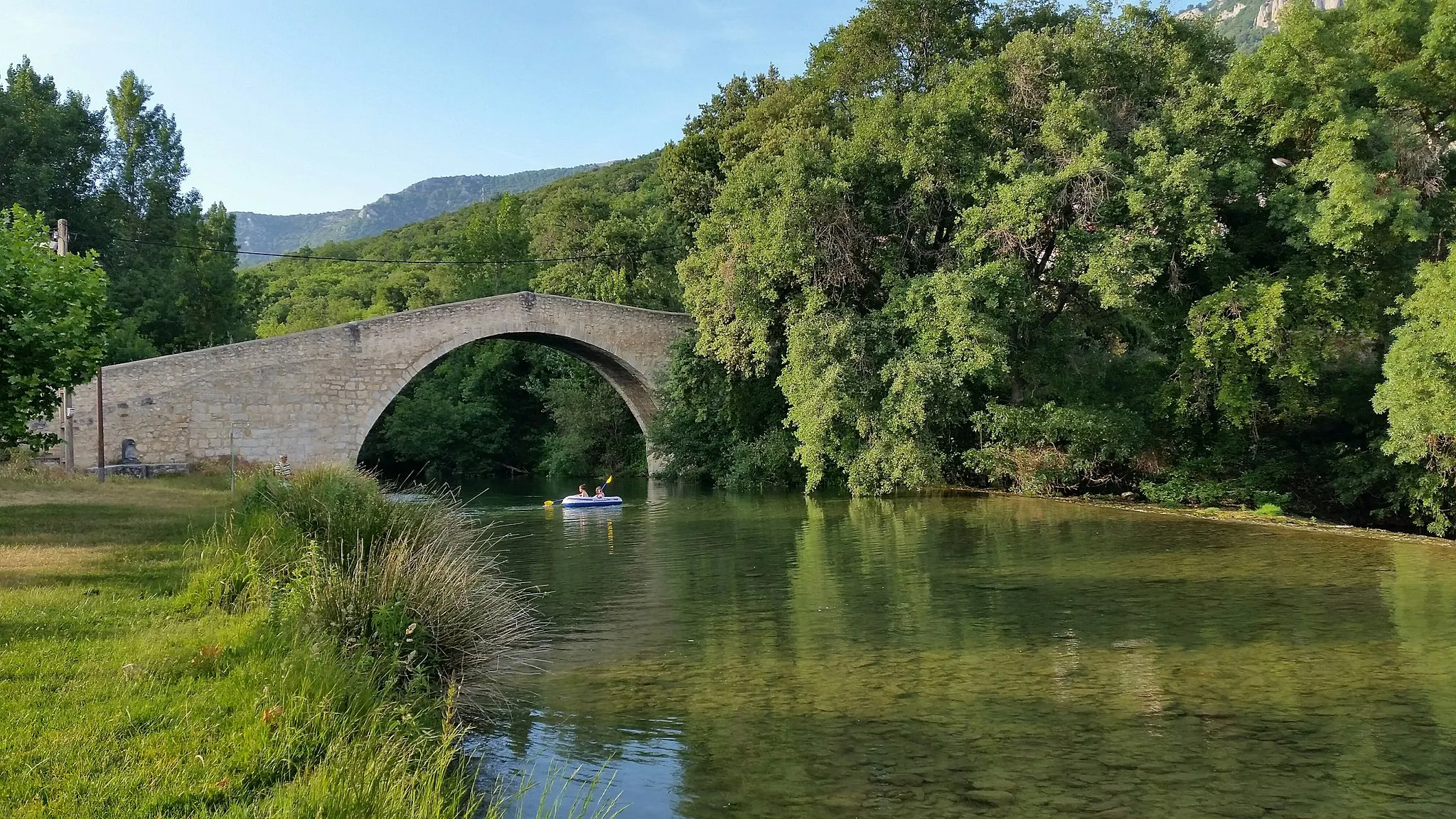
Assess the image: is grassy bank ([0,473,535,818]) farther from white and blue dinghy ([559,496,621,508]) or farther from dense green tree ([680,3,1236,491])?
white and blue dinghy ([559,496,621,508])

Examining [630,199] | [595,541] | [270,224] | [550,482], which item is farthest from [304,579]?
[270,224]

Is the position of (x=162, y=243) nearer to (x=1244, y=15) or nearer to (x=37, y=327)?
(x=37, y=327)

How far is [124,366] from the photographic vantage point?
18828 mm

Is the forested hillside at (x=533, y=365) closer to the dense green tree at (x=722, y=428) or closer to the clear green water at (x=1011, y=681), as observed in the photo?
the dense green tree at (x=722, y=428)

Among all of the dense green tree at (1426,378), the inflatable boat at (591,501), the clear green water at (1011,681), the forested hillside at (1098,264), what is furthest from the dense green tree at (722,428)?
the dense green tree at (1426,378)

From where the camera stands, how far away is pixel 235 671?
471 centimetres

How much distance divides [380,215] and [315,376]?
12642 centimetres

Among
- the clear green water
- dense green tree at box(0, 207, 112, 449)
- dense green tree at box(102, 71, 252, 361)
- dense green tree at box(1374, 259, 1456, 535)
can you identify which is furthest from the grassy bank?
dense green tree at box(102, 71, 252, 361)

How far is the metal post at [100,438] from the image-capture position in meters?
16.5

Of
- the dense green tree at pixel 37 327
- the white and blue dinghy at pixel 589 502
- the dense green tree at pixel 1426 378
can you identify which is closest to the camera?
the dense green tree at pixel 37 327

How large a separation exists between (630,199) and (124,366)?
75.6ft

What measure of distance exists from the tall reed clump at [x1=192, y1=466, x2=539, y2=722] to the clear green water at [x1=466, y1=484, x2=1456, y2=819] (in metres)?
0.47

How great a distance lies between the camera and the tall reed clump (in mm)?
5855

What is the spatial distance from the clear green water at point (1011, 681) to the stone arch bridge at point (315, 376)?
11.4m
